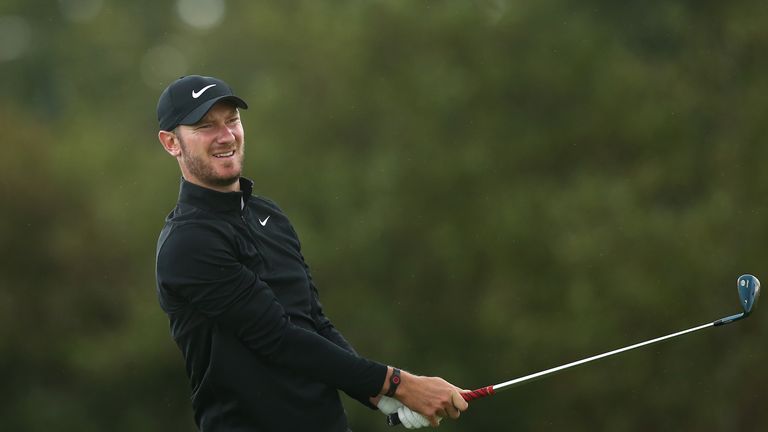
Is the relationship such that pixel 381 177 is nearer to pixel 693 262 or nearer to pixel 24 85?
pixel 693 262

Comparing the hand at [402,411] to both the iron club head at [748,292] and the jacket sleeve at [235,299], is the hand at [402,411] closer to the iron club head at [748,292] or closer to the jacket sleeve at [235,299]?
the jacket sleeve at [235,299]

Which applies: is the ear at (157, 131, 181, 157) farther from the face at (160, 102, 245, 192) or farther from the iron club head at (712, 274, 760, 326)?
the iron club head at (712, 274, 760, 326)

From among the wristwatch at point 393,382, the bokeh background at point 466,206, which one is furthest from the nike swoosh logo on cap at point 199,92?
the bokeh background at point 466,206

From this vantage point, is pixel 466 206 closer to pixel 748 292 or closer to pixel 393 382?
pixel 748 292

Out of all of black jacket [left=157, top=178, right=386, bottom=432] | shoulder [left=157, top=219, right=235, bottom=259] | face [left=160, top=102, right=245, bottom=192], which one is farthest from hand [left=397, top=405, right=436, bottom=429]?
face [left=160, top=102, right=245, bottom=192]

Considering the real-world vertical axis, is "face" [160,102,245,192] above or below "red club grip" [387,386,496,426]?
above

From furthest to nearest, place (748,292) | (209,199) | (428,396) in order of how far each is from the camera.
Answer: (748,292) → (428,396) → (209,199)

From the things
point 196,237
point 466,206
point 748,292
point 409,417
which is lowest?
point 409,417

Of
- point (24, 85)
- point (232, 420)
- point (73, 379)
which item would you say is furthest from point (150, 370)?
point (232, 420)

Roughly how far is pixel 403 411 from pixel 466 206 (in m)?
11.5

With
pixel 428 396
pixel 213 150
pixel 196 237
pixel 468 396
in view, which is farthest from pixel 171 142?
pixel 468 396

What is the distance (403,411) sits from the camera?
358cm

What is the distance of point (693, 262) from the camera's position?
1410cm

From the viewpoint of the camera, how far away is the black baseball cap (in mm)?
3479
